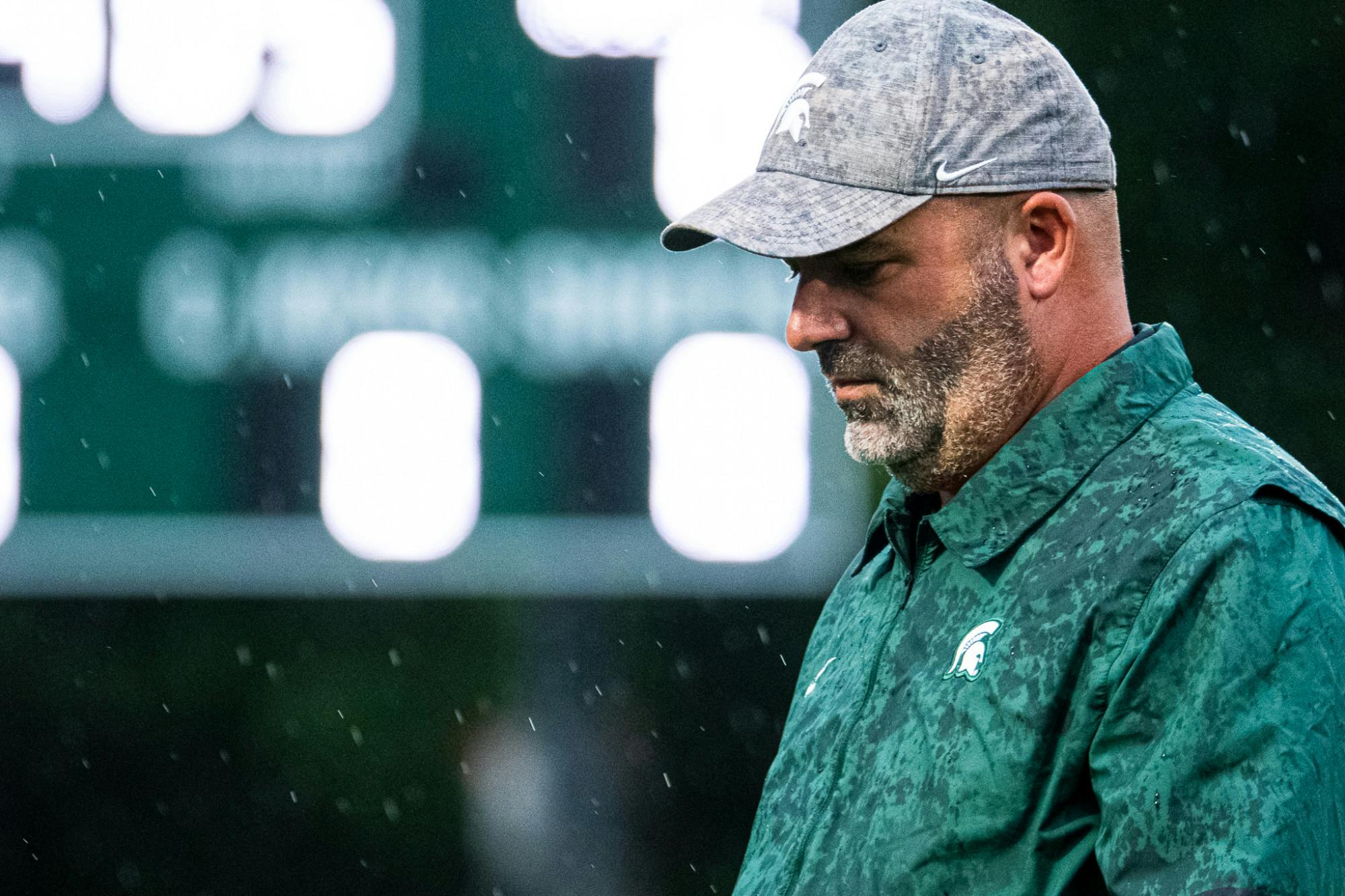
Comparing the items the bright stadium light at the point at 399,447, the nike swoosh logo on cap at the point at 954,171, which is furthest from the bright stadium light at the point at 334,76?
the nike swoosh logo on cap at the point at 954,171

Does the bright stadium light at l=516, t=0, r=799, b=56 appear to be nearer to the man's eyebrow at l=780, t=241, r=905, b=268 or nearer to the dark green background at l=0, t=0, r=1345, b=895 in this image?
the dark green background at l=0, t=0, r=1345, b=895

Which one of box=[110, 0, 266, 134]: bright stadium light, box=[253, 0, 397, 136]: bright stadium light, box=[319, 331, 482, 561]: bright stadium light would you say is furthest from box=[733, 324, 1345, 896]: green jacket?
box=[110, 0, 266, 134]: bright stadium light

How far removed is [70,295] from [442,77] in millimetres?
970

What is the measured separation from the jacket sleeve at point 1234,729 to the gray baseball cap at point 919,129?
0.31m

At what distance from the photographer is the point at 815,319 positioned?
3.99 feet

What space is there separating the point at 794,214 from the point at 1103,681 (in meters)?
0.41

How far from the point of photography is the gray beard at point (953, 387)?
1164mm

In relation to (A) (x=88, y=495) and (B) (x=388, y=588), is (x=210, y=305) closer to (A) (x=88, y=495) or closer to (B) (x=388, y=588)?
(A) (x=88, y=495)

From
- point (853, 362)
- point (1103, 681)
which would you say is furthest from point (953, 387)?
point (1103, 681)

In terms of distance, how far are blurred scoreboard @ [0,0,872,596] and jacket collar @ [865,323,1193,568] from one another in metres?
2.41

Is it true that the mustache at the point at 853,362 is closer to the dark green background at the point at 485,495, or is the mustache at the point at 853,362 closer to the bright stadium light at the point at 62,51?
the dark green background at the point at 485,495

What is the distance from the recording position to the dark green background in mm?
3621

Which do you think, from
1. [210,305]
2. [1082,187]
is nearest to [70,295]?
[210,305]

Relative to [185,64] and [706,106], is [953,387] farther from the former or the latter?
[185,64]
